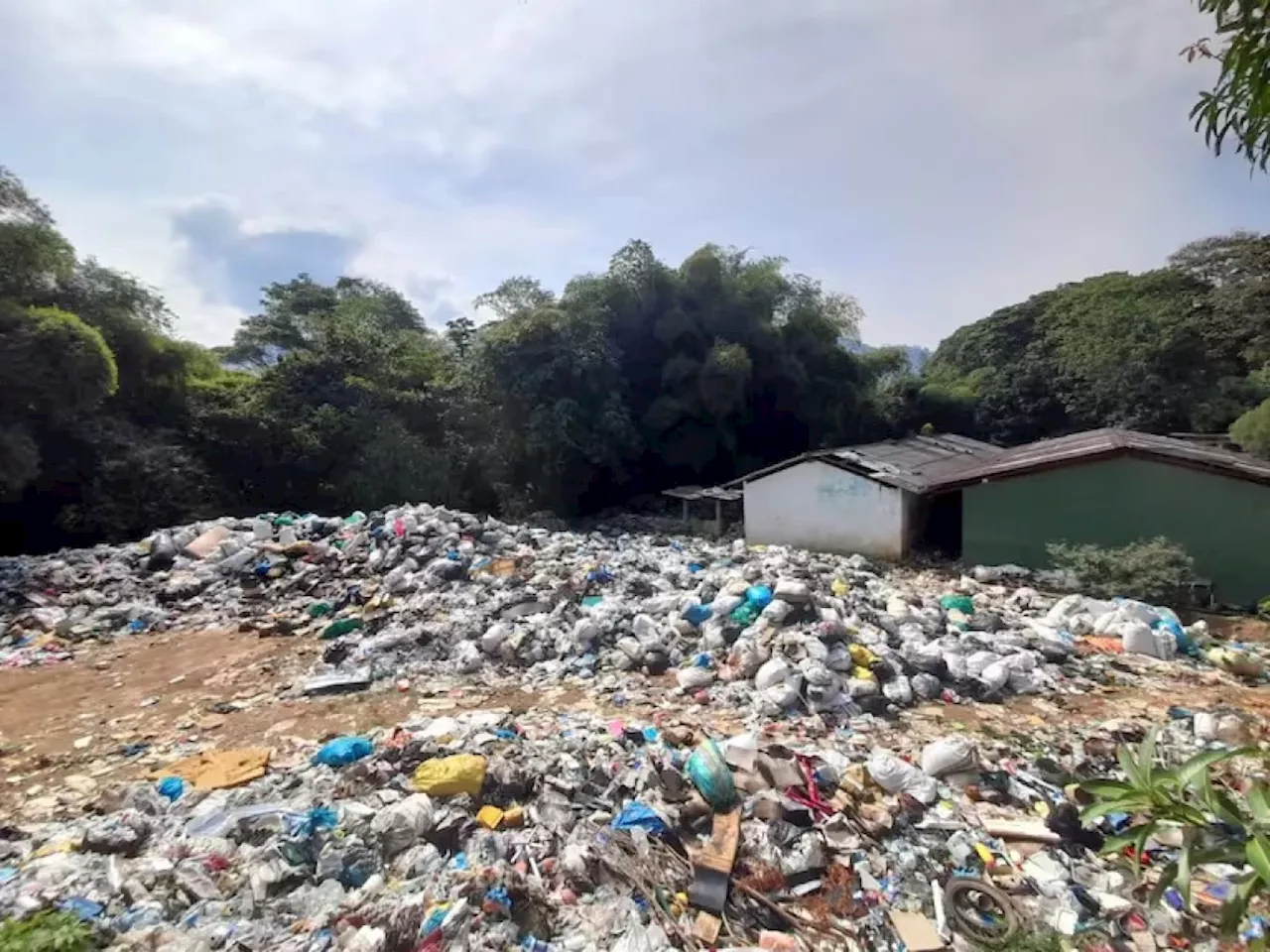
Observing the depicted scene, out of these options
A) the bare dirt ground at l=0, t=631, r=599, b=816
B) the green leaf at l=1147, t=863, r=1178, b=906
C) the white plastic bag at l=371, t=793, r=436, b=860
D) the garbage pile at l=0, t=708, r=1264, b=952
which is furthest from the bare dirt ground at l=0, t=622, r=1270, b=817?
the green leaf at l=1147, t=863, r=1178, b=906

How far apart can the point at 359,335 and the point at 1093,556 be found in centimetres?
1279

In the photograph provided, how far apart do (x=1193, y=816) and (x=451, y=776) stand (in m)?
3.03

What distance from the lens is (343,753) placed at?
12.3 ft

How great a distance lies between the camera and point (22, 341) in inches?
336

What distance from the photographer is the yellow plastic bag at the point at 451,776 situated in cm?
327

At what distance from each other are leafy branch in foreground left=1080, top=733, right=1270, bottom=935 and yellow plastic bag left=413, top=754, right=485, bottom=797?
2.86 metres

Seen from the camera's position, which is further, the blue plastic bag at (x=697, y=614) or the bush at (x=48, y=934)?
the blue plastic bag at (x=697, y=614)

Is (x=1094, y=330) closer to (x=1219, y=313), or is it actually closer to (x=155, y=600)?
(x=1219, y=313)

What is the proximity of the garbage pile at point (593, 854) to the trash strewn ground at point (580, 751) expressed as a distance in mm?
14

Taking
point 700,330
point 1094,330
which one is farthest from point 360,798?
point 1094,330

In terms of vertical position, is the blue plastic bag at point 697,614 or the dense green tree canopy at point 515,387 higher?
the dense green tree canopy at point 515,387

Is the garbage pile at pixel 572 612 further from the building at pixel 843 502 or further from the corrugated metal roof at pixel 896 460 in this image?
the corrugated metal roof at pixel 896 460

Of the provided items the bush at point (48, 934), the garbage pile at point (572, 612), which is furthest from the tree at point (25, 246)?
the bush at point (48, 934)

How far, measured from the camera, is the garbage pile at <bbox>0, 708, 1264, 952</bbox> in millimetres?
2590
